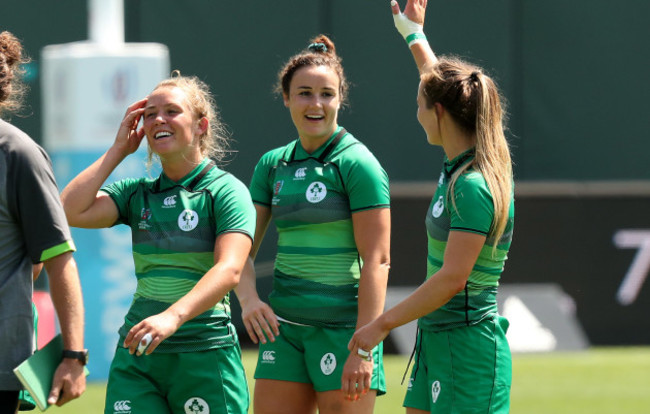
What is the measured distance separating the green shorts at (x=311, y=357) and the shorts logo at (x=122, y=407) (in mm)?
712

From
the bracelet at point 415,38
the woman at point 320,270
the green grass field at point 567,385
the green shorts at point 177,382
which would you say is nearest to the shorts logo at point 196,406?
the green shorts at point 177,382

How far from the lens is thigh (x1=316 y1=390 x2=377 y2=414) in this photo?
13.8 feet

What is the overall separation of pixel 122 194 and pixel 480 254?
1.26 metres

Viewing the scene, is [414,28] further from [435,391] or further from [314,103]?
[435,391]

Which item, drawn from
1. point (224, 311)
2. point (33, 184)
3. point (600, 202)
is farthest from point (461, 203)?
point (600, 202)

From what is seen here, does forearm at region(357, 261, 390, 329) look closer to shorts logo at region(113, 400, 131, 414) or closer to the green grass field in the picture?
shorts logo at region(113, 400, 131, 414)

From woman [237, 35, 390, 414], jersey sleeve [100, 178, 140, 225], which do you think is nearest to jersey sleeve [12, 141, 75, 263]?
jersey sleeve [100, 178, 140, 225]

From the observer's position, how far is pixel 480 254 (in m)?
3.77

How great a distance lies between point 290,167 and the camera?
4395 millimetres

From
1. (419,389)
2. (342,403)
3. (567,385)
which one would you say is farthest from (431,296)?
(567,385)

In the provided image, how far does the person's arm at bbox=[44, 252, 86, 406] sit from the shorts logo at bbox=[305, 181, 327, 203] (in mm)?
1245

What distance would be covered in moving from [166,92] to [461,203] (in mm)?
1084

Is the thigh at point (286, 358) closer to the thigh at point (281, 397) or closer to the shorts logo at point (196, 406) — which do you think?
the thigh at point (281, 397)

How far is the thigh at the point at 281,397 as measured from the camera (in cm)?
427
